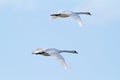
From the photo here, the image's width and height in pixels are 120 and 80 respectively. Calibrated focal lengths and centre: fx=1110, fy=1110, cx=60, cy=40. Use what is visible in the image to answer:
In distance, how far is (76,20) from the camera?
96.9m

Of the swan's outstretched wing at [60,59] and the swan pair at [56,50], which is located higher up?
the swan pair at [56,50]

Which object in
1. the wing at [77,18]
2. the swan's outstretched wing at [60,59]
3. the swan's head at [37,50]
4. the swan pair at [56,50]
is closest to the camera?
the swan's outstretched wing at [60,59]

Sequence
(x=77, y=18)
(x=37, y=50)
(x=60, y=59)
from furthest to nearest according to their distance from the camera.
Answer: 1. (x=37, y=50)
2. (x=77, y=18)
3. (x=60, y=59)

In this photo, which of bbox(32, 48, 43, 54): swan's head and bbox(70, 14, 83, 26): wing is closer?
bbox(70, 14, 83, 26): wing

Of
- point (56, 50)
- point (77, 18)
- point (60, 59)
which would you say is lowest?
point (60, 59)

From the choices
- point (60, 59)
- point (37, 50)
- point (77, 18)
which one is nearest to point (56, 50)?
point (37, 50)

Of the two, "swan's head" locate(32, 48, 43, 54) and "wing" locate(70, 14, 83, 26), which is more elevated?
"wing" locate(70, 14, 83, 26)

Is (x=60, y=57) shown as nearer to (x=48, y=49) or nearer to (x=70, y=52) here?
(x=48, y=49)

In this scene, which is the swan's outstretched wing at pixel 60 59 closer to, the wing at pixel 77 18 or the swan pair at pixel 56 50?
the swan pair at pixel 56 50

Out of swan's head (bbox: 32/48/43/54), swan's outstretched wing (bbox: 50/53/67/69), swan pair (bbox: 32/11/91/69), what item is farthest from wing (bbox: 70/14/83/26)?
swan's head (bbox: 32/48/43/54)

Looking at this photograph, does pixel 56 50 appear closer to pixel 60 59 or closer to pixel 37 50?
pixel 37 50

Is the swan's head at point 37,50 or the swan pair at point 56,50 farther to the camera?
the swan's head at point 37,50

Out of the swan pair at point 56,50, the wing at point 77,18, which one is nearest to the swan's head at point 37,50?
the swan pair at point 56,50

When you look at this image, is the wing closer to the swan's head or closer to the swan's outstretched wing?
the swan's outstretched wing
